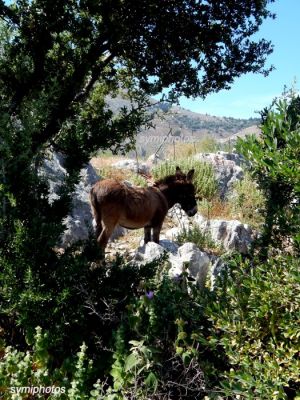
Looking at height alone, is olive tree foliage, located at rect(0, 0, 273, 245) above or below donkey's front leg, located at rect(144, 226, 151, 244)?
above

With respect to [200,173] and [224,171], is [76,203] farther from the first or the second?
[224,171]

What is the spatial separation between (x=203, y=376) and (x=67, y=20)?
352 centimetres

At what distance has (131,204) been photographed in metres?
7.62

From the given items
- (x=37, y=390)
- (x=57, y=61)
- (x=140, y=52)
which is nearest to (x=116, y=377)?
(x=37, y=390)

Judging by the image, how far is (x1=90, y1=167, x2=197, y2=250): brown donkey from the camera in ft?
24.2

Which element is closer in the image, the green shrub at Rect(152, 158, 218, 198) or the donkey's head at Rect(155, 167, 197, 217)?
the donkey's head at Rect(155, 167, 197, 217)

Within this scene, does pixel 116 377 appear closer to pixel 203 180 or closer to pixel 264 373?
pixel 264 373

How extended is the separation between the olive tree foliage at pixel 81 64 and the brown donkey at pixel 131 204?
236cm

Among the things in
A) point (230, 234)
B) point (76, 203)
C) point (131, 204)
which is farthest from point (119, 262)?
point (230, 234)

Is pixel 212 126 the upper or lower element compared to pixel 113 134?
upper

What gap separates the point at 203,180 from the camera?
12.6 m

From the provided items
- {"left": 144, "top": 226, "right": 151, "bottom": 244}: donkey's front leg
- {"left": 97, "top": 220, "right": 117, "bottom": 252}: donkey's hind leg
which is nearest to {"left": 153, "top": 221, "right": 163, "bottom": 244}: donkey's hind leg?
{"left": 144, "top": 226, "right": 151, "bottom": 244}: donkey's front leg

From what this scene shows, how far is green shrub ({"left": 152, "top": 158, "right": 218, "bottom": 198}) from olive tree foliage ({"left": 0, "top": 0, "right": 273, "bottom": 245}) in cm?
735

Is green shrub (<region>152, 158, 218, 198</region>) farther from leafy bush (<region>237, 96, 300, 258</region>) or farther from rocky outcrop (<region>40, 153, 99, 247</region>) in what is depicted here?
leafy bush (<region>237, 96, 300, 258</region>)
